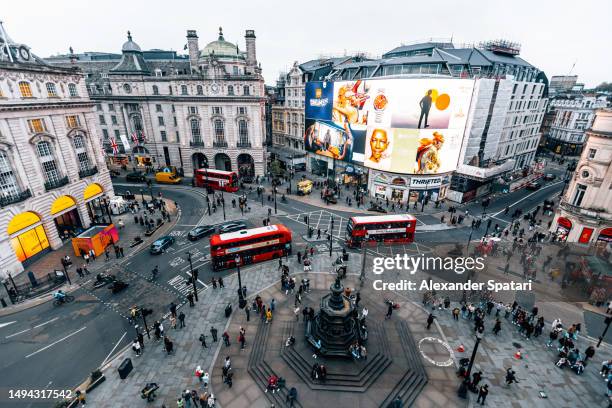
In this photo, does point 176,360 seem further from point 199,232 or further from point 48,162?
point 48,162

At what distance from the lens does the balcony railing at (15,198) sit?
28.9 meters

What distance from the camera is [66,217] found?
38.2 meters

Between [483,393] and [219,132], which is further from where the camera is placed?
[219,132]

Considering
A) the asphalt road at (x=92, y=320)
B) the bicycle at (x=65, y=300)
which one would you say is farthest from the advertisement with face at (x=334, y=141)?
the bicycle at (x=65, y=300)

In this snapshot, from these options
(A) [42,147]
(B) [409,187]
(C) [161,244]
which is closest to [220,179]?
(C) [161,244]

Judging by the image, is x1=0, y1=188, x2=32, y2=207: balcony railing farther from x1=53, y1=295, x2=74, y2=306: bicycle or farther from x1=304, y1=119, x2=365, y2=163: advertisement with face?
x1=304, y1=119, x2=365, y2=163: advertisement with face

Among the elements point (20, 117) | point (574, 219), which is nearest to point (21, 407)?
point (20, 117)

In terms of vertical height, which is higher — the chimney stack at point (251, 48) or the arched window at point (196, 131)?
the chimney stack at point (251, 48)

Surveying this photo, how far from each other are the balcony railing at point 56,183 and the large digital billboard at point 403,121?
42.9 meters

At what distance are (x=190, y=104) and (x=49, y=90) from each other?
24750 mm

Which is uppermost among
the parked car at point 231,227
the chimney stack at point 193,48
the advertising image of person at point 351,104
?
the chimney stack at point 193,48

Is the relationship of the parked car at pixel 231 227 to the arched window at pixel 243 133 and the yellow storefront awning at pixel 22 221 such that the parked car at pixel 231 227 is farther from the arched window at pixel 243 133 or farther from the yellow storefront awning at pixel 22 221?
the arched window at pixel 243 133

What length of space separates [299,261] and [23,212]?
30.1 meters

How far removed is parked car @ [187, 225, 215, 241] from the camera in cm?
3702
